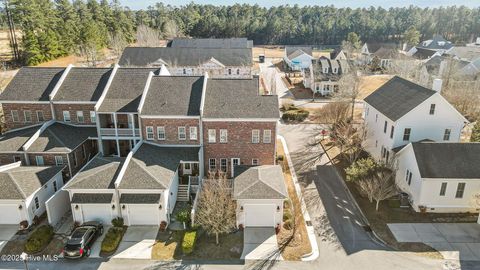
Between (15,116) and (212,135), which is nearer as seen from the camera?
(212,135)

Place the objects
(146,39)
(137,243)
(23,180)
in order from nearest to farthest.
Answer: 1. (137,243)
2. (23,180)
3. (146,39)

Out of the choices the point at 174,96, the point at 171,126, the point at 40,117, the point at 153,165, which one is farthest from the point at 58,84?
the point at 153,165

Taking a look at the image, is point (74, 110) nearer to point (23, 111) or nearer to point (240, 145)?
point (23, 111)

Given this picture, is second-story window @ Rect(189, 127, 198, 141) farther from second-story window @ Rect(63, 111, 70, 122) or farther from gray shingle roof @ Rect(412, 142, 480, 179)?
gray shingle roof @ Rect(412, 142, 480, 179)

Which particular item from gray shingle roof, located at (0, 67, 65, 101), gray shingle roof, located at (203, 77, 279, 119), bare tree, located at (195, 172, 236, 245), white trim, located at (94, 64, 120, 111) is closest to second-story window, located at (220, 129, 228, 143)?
gray shingle roof, located at (203, 77, 279, 119)

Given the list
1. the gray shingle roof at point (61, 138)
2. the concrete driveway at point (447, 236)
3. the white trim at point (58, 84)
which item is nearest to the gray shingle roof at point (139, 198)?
the gray shingle roof at point (61, 138)

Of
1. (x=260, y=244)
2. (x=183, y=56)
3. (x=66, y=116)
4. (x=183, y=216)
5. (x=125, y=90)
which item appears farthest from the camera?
(x=183, y=56)

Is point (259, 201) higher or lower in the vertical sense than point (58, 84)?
lower

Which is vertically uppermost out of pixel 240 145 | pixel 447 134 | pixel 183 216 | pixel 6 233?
pixel 447 134
